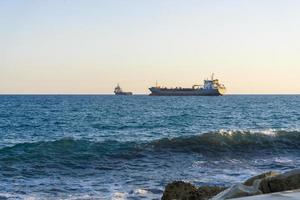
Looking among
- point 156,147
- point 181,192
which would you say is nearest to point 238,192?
point 181,192

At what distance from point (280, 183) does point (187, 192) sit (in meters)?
2.75

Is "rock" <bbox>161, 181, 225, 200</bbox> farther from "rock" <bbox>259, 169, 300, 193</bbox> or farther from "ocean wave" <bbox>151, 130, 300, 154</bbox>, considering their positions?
"ocean wave" <bbox>151, 130, 300, 154</bbox>

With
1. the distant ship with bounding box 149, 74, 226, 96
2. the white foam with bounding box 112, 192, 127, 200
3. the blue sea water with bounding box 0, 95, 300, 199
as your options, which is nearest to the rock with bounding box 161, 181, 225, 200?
the blue sea water with bounding box 0, 95, 300, 199

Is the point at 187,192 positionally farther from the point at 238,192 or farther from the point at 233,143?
the point at 233,143

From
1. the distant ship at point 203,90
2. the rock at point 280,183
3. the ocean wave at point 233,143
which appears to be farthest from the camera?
the distant ship at point 203,90

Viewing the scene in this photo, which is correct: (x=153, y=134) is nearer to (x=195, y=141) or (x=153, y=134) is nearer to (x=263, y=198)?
(x=195, y=141)

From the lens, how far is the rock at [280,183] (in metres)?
6.34

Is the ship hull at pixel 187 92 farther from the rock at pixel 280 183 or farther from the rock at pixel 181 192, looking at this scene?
the rock at pixel 280 183

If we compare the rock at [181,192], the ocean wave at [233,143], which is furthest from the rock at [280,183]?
the ocean wave at [233,143]

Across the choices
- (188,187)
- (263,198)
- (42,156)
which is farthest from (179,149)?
(263,198)

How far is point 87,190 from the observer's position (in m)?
13.8

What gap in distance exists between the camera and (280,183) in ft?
21.0

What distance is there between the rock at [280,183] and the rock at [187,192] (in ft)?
7.02

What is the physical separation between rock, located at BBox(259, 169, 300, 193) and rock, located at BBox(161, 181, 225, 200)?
2140mm
